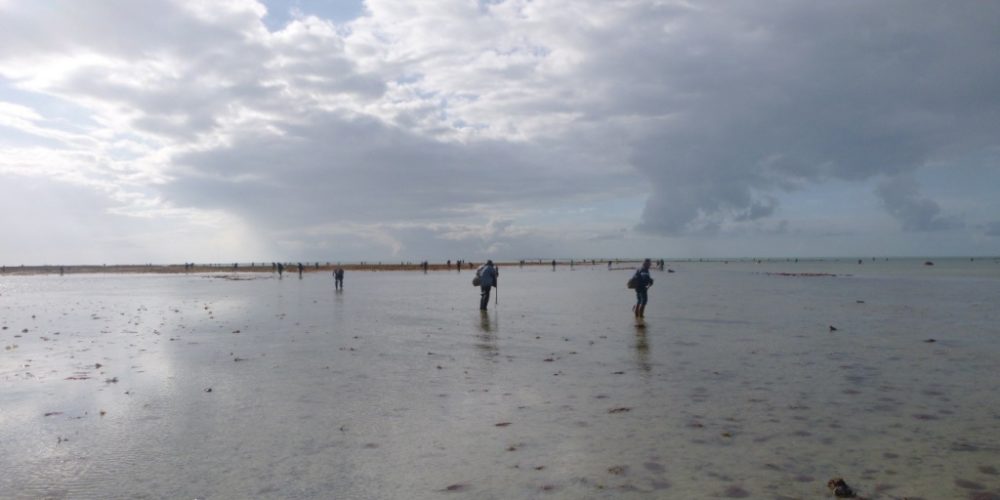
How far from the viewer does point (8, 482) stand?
6.73m

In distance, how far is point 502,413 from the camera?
377 inches

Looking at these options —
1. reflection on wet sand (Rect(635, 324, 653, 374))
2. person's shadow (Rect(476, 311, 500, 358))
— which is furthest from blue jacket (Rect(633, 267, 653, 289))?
person's shadow (Rect(476, 311, 500, 358))

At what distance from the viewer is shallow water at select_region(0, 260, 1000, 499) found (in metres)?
6.70

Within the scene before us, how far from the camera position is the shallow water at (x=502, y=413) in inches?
264

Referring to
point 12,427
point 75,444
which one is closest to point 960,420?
point 75,444

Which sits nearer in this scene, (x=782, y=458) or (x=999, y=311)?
(x=782, y=458)

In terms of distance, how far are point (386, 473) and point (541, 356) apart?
27.3 feet

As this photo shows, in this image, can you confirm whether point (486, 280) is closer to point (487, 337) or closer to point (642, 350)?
point (487, 337)

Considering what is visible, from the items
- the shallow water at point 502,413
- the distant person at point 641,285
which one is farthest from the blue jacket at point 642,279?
the shallow water at point 502,413

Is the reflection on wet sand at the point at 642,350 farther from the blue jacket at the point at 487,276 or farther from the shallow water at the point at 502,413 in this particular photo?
the blue jacket at the point at 487,276

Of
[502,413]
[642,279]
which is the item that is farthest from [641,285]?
[502,413]

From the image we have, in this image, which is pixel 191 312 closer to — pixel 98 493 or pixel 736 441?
pixel 98 493

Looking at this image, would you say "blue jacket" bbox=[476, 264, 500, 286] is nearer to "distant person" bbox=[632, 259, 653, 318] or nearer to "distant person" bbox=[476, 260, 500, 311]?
"distant person" bbox=[476, 260, 500, 311]

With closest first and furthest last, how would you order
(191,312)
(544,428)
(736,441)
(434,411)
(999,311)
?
(736,441) → (544,428) → (434,411) → (999,311) → (191,312)
